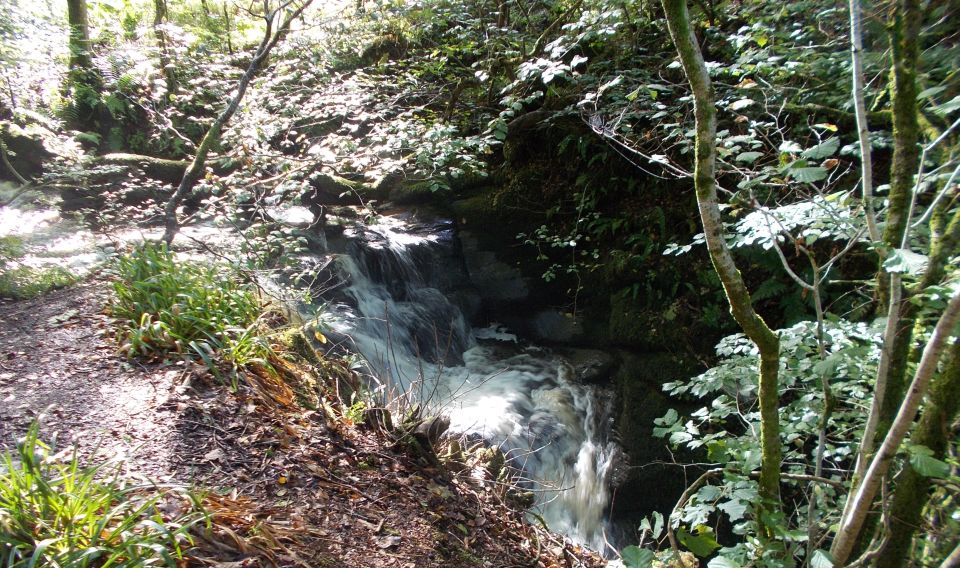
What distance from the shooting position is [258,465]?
3.16m

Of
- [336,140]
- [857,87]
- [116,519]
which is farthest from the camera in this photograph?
[336,140]

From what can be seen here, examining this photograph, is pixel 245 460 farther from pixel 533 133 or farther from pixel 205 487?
pixel 533 133

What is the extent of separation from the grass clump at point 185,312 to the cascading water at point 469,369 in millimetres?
1164

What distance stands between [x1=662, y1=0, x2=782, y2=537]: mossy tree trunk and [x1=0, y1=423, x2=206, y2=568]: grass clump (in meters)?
2.46

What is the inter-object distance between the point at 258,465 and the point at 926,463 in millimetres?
3215

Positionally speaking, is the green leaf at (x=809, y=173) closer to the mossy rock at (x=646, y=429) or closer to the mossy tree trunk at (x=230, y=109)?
the mossy rock at (x=646, y=429)

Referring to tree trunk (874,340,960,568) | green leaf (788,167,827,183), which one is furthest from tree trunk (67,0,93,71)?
tree trunk (874,340,960,568)

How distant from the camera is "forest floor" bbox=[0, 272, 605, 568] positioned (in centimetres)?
279

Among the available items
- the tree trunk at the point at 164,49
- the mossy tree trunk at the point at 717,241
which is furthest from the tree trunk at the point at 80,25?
the mossy tree trunk at the point at 717,241

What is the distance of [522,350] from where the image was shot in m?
8.28

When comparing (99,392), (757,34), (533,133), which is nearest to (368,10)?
(533,133)

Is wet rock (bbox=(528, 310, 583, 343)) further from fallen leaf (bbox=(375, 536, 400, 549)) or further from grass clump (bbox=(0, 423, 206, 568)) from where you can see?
grass clump (bbox=(0, 423, 206, 568))

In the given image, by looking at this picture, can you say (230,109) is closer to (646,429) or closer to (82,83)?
(82,83)

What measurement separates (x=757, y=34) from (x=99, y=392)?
5.23 metres
